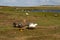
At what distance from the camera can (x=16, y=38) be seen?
2331 cm

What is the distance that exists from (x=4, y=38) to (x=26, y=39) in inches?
92.6

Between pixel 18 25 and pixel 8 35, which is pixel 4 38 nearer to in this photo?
pixel 8 35

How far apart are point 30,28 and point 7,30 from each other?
3073 mm

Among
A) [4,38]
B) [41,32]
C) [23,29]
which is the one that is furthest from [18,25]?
[4,38]

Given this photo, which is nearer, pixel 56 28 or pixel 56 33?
pixel 56 33

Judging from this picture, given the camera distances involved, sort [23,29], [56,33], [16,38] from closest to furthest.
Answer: [16,38], [56,33], [23,29]

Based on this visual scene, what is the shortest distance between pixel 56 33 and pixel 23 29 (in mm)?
4307

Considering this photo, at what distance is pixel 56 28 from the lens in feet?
94.6

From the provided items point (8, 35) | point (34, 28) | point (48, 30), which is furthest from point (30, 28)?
point (8, 35)

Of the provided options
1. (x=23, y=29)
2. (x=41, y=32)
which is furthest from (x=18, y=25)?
(x=41, y=32)

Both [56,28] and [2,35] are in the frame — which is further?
[56,28]


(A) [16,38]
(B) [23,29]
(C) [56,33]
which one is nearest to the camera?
(A) [16,38]

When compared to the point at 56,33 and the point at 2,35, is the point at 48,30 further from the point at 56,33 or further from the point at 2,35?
the point at 2,35

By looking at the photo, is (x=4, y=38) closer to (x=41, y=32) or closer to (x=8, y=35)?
(x=8, y=35)
